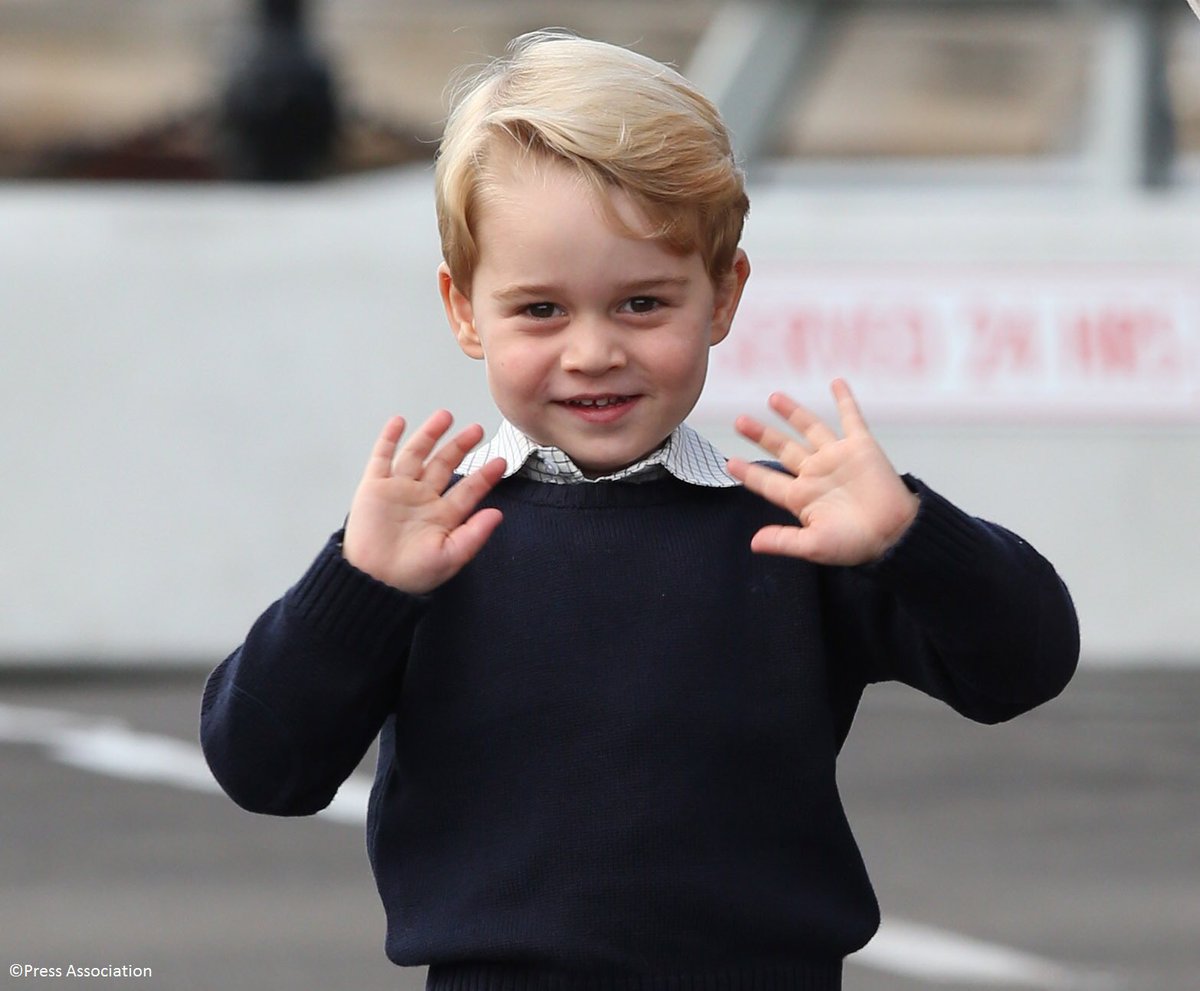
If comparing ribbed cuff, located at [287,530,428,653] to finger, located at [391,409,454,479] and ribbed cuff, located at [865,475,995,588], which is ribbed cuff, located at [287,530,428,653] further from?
ribbed cuff, located at [865,475,995,588]

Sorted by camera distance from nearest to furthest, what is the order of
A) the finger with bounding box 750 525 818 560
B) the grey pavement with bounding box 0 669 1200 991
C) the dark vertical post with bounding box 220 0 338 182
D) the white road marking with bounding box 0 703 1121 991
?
the finger with bounding box 750 525 818 560
the white road marking with bounding box 0 703 1121 991
the grey pavement with bounding box 0 669 1200 991
the dark vertical post with bounding box 220 0 338 182

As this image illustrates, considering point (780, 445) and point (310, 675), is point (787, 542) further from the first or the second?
point (310, 675)

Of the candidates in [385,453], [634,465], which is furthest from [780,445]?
[385,453]

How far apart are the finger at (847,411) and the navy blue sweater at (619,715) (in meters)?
0.08

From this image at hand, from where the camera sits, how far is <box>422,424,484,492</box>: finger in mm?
2555

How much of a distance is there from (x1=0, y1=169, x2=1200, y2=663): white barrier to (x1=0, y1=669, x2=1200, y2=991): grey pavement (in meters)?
0.72

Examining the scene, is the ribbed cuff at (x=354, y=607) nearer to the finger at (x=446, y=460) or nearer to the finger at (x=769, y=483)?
the finger at (x=446, y=460)

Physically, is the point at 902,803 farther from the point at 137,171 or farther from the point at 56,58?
the point at 56,58

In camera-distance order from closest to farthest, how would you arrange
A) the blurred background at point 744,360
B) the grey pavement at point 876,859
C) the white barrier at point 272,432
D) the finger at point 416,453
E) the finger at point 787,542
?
the finger at point 787,542
the finger at point 416,453
the grey pavement at point 876,859
the blurred background at point 744,360
the white barrier at point 272,432

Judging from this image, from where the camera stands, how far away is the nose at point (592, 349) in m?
2.51

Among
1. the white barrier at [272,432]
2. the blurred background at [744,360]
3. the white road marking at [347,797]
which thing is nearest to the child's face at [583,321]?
the white road marking at [347,797]

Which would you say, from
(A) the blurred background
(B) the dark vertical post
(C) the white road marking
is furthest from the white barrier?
(B) the dark vertical post

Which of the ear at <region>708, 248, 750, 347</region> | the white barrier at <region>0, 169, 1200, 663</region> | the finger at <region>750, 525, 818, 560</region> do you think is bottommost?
the finger at <region>750, 525, 818, 560</region>

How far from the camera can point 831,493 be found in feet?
8.19
